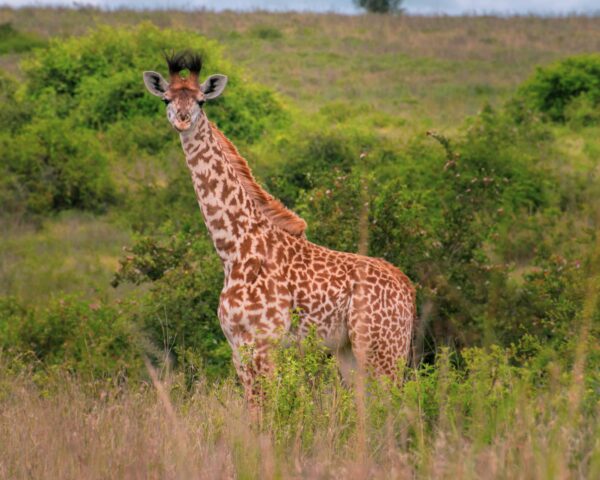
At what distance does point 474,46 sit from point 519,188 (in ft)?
85.2

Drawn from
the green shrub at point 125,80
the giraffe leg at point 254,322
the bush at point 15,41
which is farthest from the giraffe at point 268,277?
the bush at point 15,41

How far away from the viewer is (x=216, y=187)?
317 inches

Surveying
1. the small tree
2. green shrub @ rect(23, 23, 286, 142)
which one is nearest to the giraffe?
green shrub @ rect(23, 23, 286, 142)

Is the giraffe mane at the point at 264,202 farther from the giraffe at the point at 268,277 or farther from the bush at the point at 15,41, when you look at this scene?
the bush at the point at 15,41

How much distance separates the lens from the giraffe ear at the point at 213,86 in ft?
26.4

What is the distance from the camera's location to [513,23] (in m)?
48.8

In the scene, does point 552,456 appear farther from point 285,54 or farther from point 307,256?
point 285,54

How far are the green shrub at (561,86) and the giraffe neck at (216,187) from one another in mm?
20328

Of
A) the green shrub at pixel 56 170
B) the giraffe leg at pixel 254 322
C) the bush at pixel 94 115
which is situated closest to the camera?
the giraffe leg at pixel 254 322

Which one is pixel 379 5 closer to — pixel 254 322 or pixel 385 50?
pixel 385 50

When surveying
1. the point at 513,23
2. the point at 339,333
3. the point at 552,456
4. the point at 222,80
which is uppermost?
the point at 222,80

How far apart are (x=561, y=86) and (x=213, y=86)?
21.4 m

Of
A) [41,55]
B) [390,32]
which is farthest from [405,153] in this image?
[390,32]

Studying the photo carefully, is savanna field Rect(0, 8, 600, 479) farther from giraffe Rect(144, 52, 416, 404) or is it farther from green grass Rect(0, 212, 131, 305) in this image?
giraffe Rect(144, 52, 416, 404)
